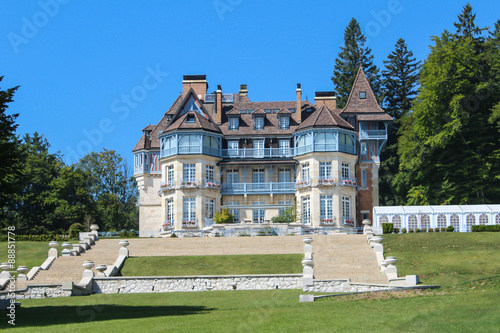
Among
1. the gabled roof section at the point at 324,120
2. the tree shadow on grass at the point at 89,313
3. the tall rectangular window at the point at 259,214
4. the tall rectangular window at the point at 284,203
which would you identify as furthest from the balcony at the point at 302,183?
the tree shadow on grass at the point at 89,313

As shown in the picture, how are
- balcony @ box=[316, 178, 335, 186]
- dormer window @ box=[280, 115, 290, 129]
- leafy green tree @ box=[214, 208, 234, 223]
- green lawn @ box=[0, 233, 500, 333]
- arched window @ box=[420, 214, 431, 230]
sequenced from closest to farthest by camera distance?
green lawn @ box=[0, 233, 500, 333] < arched window @ box=[420, 214, 431, 230] < leafy green tree @ box=[214, 208, 234, 223] < balcony @ box=[316, 178, 335, 186] < dormer window @ box=[280, 115, 290, 129]

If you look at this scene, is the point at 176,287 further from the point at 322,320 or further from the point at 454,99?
the point at 454,99

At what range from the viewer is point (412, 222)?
51.4 m

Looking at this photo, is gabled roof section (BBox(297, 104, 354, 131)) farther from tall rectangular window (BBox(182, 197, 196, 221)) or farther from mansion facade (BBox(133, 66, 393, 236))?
tall rectangular window (BBox(182, 197, 196, 221))

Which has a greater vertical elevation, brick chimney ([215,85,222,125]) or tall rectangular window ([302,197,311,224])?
brick chimney ([215,85,222,125])

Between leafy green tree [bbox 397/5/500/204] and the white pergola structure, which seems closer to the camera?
the white pergola structure

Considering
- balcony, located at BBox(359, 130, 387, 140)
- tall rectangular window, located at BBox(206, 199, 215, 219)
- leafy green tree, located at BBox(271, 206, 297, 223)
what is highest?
balcony, located at BBox(359, 130, 387, 140)

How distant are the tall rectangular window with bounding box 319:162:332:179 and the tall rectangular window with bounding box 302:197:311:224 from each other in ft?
7.00

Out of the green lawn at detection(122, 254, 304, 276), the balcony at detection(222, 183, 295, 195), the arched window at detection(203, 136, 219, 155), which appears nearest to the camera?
the green lawn at detection(122, 254, 304, 276)

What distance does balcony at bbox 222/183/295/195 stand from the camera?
5875cm

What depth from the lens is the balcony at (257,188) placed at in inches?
2313

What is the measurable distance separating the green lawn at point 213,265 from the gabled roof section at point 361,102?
22.8m

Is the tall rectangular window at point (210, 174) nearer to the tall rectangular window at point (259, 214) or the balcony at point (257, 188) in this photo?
the balcony at point (257, 188)

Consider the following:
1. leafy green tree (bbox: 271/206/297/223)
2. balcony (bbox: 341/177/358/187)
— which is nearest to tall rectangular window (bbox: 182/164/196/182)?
leafy green tree (bbox: 271/206/297/223)
